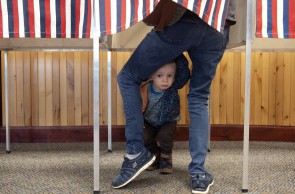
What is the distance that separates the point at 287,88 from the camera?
2678 mm

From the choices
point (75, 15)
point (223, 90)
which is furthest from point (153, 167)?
point (223, 90)

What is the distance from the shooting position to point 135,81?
150 centimetres

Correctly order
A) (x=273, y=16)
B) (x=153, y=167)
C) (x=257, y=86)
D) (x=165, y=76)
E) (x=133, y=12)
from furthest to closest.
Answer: (x=257, y=86) → (x=153, y=167) → (x=165, y=76) → (x=273, y=16) → (x=133, y=12)

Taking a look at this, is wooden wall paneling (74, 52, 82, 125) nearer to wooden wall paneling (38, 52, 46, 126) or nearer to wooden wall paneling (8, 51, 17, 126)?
wooden wall paneling (38, 52, 46, 126)

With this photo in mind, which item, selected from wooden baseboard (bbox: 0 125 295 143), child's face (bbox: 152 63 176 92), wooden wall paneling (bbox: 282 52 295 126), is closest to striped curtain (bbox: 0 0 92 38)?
child's face (bbox: 152 63 176 92)

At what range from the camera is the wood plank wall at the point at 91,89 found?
8.55 ft

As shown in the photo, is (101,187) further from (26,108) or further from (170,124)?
(26,108)

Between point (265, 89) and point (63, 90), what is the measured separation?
1.42 metres

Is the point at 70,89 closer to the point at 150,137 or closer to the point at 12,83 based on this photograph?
the point at 12,83

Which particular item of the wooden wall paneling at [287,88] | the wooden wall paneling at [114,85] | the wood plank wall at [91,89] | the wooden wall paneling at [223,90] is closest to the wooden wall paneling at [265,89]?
the wood plank wall at [91,89]

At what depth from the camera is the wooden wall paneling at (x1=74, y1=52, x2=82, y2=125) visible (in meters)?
2.62

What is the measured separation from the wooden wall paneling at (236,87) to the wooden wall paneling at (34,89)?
1379 millimetres

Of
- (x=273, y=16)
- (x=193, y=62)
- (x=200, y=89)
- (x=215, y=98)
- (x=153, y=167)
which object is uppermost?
(x=273, y=16)

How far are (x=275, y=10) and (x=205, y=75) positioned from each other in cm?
36
